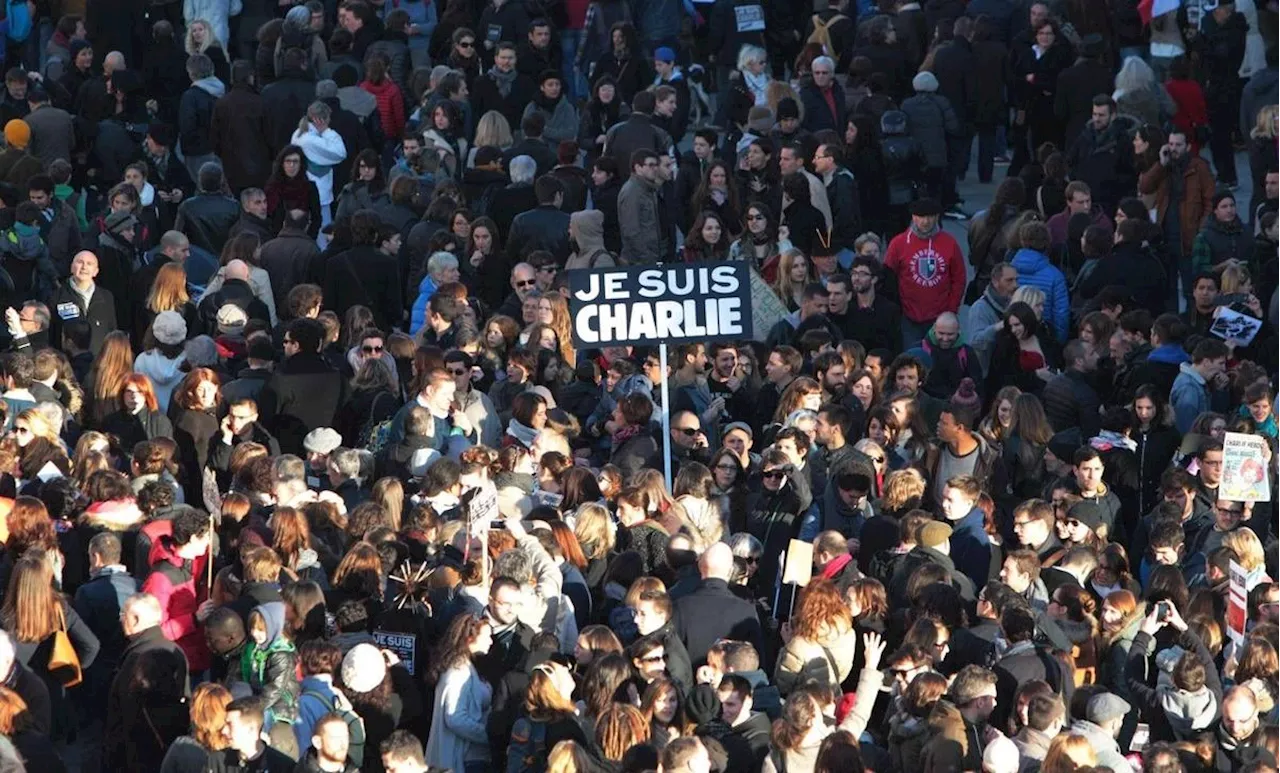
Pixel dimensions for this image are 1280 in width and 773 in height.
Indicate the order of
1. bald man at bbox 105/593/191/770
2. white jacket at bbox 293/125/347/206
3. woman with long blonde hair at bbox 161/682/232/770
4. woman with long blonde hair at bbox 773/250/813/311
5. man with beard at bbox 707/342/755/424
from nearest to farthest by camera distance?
woman with long blonde hair at bbox 161/682/232/770 < bald man at bbox 105/593/191/770 < man with beard at bbox 707/342/755/424 < woman with long blonde hair at bbox 773/250/813/311 < white jacket at bbox 293/125/347/206

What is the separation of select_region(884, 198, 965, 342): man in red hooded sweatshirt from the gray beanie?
117 inches

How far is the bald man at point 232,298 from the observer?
16828mm

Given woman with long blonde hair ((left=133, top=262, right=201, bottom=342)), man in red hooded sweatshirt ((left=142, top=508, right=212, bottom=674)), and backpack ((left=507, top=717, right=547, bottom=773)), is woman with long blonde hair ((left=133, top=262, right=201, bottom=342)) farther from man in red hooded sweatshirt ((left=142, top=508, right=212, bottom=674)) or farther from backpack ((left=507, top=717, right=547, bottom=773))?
backpack ((left=507, top=717, right=547, bottom=773))

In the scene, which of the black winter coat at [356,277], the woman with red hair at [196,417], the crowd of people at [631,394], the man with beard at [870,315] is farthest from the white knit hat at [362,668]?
the black winter coat at [356,277]

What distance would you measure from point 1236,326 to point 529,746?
707cm

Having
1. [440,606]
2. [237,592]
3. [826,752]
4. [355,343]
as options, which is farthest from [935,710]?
[355,343]

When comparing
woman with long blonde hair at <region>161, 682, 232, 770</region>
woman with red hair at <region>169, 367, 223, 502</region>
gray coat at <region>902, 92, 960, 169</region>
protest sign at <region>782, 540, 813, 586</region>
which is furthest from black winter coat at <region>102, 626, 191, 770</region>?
gray coat at <region>902, 92, 960, 169</region>

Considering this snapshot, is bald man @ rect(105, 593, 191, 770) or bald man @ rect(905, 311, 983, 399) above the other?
bald man @ rect(105, 593, 191, 770)

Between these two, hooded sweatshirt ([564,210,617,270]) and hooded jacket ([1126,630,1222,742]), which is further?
hooded sweatshirt ([564,210,617,270])

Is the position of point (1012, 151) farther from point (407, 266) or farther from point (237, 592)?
point (237, 592)

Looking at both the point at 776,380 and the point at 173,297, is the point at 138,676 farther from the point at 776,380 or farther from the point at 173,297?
the point at 173,297

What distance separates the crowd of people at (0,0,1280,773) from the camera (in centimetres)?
1114

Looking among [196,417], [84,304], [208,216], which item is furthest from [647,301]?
[208,216]

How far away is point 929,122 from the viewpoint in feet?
68.2
